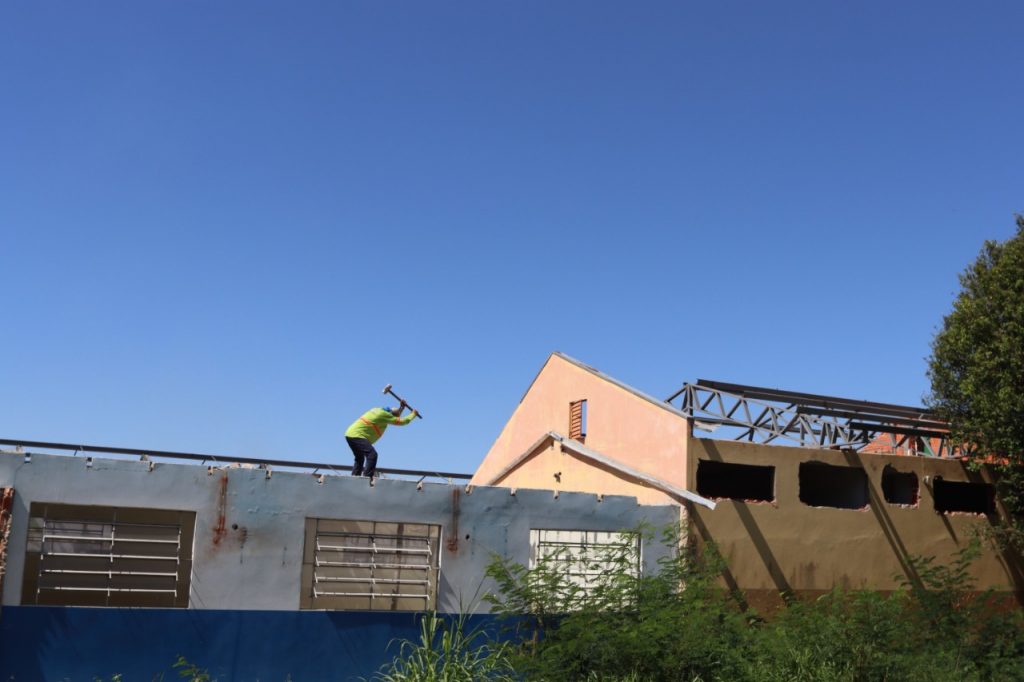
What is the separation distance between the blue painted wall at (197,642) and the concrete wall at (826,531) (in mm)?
6855

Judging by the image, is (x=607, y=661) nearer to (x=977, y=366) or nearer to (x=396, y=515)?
(x=396, y=515)

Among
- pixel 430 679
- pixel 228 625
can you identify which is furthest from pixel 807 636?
pixel 228 625

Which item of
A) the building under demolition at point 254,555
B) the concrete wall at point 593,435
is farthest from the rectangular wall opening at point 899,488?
the building under demolition at point 254,555

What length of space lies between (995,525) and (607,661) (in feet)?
41.4

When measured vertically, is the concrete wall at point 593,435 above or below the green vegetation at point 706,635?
above

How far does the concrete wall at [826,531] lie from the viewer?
62.2 ft

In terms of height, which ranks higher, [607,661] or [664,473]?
[664,473]

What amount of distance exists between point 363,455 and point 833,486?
11543 mm

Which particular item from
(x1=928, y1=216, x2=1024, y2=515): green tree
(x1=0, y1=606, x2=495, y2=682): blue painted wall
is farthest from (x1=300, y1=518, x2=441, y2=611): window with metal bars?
(x1=928, y1=216, x2=1024, y2=515): green tree

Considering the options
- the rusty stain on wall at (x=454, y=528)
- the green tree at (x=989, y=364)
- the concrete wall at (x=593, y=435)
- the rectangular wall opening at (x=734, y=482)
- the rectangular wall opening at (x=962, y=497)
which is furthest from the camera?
the rectangular wall opening at (x=734, y=482)

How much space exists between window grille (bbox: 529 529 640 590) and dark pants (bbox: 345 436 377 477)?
124 inches

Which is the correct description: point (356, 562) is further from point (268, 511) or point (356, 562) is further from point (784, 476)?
point (784, 476)

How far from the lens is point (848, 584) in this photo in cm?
2008

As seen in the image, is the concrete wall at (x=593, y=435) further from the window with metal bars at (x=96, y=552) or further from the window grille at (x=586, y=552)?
the window with metal bars at (x=96, y=552)
